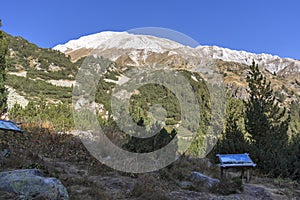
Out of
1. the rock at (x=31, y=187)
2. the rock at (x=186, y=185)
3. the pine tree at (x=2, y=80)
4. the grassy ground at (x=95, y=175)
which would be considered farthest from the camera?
the pine tree at (x=2, y=80)

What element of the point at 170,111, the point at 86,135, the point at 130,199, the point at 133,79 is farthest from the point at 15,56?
the point at 130,199

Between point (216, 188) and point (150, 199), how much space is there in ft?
9.98

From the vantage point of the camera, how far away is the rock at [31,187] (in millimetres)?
4699

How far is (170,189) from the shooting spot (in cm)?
776

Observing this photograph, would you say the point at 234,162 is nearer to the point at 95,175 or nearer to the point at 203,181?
the point at 203,181

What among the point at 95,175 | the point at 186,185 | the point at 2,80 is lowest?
the point at 186,185

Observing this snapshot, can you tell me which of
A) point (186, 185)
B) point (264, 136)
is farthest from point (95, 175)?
point (264, 136)

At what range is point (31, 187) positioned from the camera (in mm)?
4824

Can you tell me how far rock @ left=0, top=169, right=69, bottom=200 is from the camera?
4.70 m

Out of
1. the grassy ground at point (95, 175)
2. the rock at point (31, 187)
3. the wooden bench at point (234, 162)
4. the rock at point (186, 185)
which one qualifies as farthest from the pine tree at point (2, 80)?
the wooden bench at point (234, 162)

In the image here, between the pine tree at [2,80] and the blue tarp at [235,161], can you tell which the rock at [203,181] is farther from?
the pine tree at [2,80]

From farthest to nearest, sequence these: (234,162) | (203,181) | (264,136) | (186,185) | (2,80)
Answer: (264,136)
(2,80)
(234,162)
(203,181)
(186,185)

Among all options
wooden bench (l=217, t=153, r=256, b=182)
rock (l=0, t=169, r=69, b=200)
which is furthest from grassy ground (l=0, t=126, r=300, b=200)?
wooden bench (l=217, t=153, r=256, b=182)

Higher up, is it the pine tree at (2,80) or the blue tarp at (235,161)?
the pine tree at (2,80)
